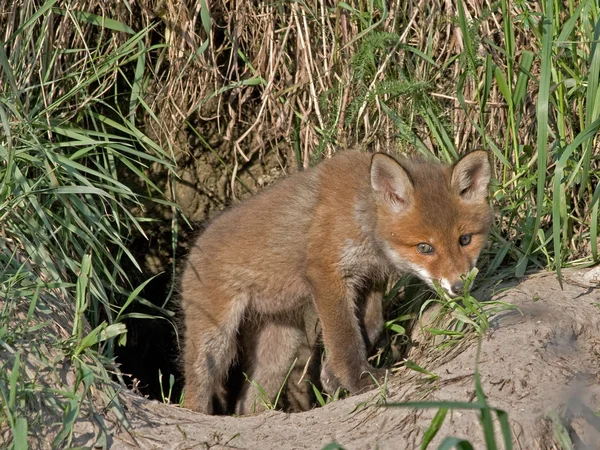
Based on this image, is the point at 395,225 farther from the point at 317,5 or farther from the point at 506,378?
the point at 317,5

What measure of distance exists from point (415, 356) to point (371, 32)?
216cm

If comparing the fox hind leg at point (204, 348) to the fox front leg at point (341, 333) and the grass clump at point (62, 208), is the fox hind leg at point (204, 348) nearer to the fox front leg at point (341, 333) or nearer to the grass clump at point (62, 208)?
the grass clump at point (62, 208)

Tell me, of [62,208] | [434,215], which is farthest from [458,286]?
[62,208]

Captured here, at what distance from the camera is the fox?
429 cm

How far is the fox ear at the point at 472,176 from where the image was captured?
4297 millimetres

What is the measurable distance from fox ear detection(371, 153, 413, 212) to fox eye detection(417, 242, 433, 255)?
0.81 feet

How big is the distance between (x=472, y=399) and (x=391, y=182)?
132cm

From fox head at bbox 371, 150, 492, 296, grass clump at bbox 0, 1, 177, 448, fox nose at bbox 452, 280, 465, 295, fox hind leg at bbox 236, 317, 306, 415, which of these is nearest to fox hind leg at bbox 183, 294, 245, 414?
fox hind leg at bbox 236, 317, 306, 415

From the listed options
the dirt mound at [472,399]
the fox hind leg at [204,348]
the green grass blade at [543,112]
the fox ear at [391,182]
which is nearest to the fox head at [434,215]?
the fox ear at [391,182]

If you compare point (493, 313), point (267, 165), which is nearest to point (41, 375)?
point (493, 313)

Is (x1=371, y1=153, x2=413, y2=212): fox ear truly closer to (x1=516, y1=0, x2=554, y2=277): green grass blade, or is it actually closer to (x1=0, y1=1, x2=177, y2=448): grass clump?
(x1=516, y1=0, x2=554, y2=277): green grass blade

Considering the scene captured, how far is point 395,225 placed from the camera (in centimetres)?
433

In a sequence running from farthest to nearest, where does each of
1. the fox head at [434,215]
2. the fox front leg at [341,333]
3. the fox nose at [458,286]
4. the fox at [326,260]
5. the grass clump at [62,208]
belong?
the fox front leg at [341,333], the fox at [326,260], the fox head at [434,215], the fox nose at [458,286], the grass clump at [62,208]

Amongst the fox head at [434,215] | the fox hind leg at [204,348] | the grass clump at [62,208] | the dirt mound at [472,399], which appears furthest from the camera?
the fox hind leg at [204,348]
